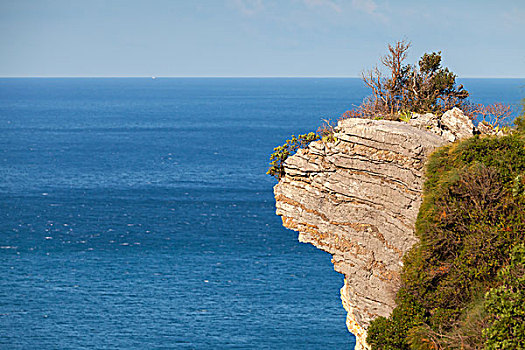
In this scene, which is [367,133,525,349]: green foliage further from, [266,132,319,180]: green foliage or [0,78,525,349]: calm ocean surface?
[0,78,525,349]: calm ocean surface

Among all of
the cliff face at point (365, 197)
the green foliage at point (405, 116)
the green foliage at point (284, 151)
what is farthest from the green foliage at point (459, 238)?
the green foliage at point (284, 151)

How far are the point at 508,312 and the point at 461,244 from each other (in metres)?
4.20

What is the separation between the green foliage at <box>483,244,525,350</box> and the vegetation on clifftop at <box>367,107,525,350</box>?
43 centimetres

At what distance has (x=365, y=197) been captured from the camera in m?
29.2

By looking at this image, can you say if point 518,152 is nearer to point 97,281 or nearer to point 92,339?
point 92,339

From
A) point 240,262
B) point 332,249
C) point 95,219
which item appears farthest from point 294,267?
point 332,249

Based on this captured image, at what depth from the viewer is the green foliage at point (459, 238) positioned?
81.4ft

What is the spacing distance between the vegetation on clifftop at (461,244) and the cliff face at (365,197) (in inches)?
50.1

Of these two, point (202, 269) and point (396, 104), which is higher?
point (396, 104)

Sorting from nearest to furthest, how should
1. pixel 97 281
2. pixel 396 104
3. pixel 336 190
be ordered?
pixel 336 190 → pixel 396 104 → pixel 97 281

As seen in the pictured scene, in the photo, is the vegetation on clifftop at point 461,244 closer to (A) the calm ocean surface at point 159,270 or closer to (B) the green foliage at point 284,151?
(B) the green foliage at point 284,151

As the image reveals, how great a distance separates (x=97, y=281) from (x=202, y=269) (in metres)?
15.3

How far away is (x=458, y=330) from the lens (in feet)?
79.4

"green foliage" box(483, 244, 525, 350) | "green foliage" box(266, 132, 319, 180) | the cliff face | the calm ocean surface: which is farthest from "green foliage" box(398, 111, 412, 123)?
the calm ocean surface
